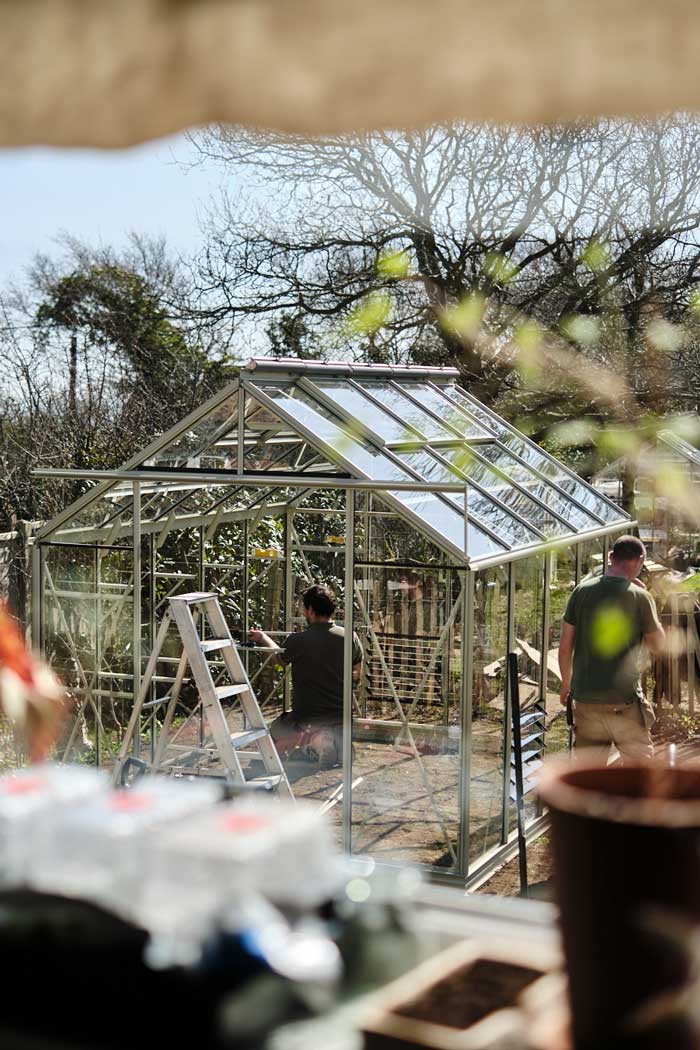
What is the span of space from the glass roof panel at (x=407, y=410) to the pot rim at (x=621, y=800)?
18.9 feet

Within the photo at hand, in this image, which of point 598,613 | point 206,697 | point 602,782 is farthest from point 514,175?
point 602,782

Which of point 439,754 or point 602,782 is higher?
point 602,782

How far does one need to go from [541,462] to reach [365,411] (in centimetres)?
180

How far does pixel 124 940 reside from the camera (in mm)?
979

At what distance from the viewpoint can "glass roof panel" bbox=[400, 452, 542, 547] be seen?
20.0 ft

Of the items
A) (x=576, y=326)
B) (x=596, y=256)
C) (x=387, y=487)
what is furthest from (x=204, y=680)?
(x=596, y=256)

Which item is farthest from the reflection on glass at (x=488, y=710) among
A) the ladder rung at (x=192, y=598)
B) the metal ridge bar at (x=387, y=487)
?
the ladder rung at (x=192, y=598)

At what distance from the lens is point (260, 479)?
5965 mm

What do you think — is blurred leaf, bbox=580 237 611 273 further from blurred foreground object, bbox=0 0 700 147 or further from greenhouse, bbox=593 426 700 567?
blurred foreground object, bbox=0 0 700 147

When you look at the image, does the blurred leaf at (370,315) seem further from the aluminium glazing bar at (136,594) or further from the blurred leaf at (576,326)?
the aluminium glazing bar at (136,594)

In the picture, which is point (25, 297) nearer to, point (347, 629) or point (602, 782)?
point (347, 629)

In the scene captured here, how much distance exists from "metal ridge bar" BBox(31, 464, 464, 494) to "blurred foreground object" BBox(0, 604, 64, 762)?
4475 mm

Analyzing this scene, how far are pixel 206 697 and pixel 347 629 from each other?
0.78 meters

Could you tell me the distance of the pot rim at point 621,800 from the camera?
3.15 feet
